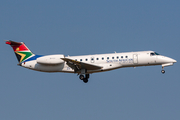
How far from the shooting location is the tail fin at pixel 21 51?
32.4 metres

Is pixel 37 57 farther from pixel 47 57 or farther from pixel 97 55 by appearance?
pixel 97 55

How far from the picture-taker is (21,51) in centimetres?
3259

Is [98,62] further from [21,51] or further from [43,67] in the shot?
[21,51]

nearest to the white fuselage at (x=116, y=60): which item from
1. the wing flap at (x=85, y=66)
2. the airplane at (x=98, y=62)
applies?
the airplane at (x=98, y=62)

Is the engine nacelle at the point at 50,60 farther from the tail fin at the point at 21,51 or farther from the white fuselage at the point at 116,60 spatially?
the tail fin at the point at 21,51

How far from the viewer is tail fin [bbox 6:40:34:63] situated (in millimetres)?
32406

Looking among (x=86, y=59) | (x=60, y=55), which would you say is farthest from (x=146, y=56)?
(x=60, y=55)

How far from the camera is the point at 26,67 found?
32.1m

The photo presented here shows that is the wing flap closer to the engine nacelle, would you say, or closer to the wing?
the wing

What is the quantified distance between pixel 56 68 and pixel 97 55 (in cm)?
497

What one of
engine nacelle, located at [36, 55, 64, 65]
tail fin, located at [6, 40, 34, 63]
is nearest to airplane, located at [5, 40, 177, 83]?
engine nacelle, located at [36, 55, 64, 65]

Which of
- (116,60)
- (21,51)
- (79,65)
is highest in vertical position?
(21,51)

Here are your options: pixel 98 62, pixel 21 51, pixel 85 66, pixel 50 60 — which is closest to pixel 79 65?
pixel 85 66

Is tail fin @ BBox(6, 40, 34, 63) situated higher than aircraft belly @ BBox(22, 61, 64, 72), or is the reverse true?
tail fin @ BBox(6, 40, 34, 63)
